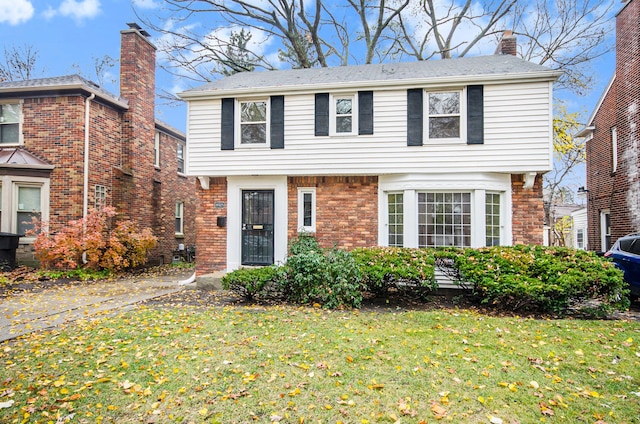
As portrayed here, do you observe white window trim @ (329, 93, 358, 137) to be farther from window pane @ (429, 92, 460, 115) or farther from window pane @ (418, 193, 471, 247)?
window pane @ (418, 193, 471, 247)

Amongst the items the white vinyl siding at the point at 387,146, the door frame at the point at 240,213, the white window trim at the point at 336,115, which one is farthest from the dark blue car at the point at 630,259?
the door frame at the point at 240,213

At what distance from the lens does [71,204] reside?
11.7 meters

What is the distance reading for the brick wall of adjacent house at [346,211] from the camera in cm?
935

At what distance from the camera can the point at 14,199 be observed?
1159 cm

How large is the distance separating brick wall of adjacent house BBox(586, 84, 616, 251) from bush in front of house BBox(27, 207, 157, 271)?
17.0m

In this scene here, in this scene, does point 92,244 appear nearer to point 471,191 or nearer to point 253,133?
point 253,133

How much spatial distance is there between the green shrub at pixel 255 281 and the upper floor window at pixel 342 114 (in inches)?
166

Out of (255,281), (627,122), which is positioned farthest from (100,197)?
(627,122)

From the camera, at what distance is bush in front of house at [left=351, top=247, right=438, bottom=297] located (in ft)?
22.0

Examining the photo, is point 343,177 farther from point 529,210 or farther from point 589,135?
point 589,135

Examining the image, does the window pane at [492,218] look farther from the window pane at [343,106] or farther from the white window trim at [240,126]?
the white window trim at [240,126]

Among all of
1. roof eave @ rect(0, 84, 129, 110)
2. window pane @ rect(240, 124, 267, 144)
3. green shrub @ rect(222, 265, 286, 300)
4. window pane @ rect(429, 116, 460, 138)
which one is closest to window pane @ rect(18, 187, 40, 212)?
roof eave @ rect(0, 84, 129, 110)

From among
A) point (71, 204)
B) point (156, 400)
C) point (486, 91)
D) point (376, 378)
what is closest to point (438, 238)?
point (486, 91)

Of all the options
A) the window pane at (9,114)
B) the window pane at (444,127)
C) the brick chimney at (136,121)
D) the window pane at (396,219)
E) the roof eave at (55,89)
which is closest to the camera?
the window pane at (444,127)
